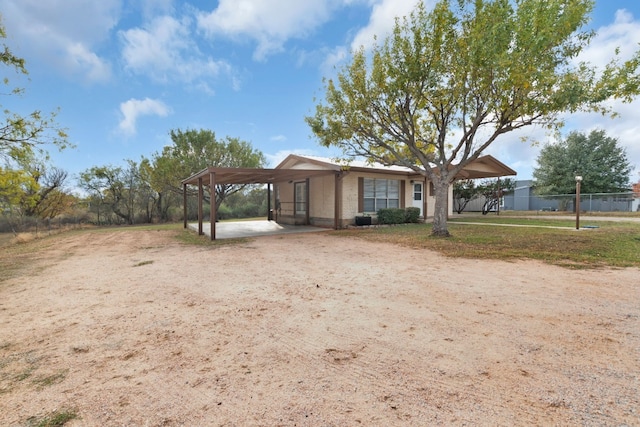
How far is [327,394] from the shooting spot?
199 cm

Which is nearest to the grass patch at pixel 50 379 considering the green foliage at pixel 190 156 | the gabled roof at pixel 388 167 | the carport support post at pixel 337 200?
the gabled roof at pixel 388 167

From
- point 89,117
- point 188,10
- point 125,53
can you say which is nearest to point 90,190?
point 89,117

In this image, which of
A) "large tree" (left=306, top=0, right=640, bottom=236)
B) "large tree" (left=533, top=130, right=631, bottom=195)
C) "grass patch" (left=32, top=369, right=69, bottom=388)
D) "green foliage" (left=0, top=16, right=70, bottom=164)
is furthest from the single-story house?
"large tree" (left=533, top=130, right=631, bottom=195)

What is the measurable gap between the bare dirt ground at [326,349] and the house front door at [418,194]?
1079cm

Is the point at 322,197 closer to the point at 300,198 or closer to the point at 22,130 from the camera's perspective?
the point at 300,198

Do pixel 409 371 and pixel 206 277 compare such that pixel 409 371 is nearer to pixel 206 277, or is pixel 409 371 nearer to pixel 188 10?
pixel 206 277

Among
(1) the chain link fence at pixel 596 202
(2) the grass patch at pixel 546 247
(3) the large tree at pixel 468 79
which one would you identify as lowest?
(2) the grass patch at pixel 546 247

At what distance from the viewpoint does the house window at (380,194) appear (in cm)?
1390

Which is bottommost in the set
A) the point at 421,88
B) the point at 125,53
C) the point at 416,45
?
the point at 421,88

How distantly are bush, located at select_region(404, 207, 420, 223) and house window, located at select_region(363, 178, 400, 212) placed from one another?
0.61m

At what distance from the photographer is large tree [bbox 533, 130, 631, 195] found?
2366 cm

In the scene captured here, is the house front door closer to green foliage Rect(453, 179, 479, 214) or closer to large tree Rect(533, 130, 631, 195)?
green foliage Rect(453, 179, 479, 214)

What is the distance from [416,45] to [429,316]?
818 cm

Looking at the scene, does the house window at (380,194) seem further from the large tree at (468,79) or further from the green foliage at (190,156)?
the green foliage at (190,156)
